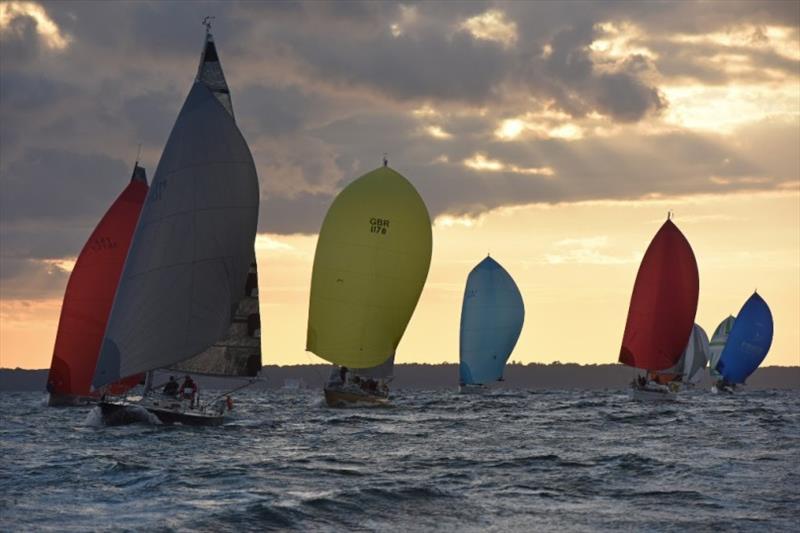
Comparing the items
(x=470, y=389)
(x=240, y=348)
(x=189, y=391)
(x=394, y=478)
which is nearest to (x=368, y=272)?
(x=240, y=348)

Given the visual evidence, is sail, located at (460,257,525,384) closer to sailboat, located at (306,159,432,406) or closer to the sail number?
sailboat, located at (306,159,432,406)

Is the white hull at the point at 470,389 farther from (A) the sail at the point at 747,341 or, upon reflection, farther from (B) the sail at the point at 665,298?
(B) the sail at the point at 665,298

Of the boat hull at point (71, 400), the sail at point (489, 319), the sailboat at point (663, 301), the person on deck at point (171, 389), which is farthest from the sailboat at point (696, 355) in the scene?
the person on deck at point (171, 389)

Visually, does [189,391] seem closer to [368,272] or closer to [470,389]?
[368,272]

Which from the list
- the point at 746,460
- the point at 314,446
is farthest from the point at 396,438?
the point at 746,460

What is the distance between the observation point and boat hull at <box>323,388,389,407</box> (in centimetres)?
6519

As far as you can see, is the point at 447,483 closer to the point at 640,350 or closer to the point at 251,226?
the point at 251,226

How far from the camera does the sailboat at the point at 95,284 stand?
2240 inches

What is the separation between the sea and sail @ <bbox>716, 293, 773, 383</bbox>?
55230 mm

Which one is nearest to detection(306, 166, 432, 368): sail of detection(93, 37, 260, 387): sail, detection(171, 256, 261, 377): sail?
detection(171, 256, 261, 377): sail

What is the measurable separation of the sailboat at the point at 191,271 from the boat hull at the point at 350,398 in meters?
18.6

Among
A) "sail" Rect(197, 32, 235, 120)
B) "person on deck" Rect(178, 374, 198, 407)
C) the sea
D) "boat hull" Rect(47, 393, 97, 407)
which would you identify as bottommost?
the sea

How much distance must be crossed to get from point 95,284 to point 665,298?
39571 millimetres

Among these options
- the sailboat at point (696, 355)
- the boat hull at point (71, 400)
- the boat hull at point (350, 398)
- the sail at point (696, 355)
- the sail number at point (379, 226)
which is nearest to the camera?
the boat hull at point (71, 400)
